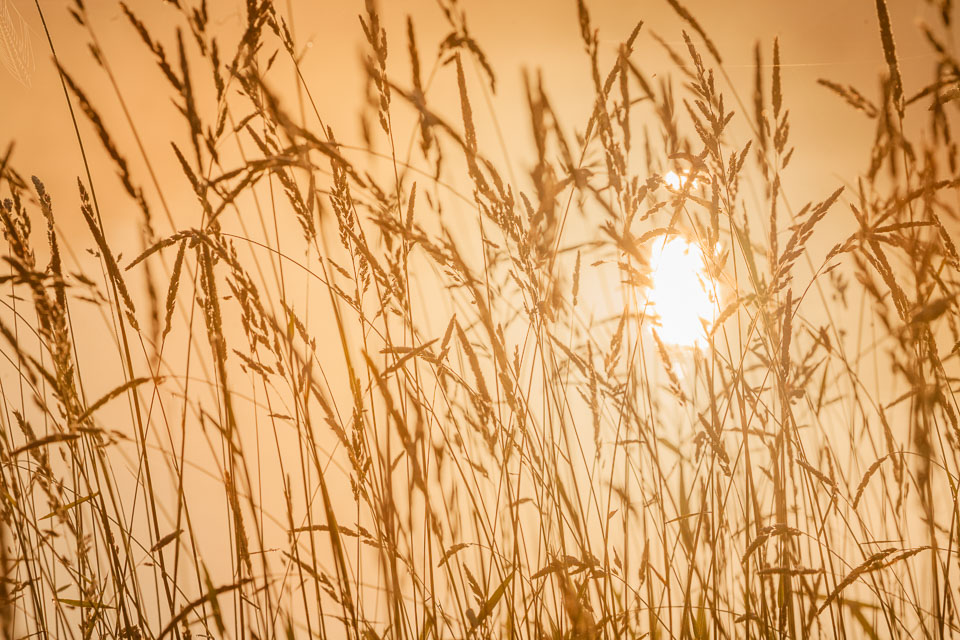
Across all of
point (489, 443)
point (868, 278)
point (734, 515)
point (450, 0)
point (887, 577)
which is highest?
point (450, 0)

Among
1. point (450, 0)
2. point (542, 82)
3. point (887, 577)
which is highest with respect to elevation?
point (450, 0)

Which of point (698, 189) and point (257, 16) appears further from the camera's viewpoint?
point (698, 189)

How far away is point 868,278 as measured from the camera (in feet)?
3.93

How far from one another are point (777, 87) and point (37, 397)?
5.07ft

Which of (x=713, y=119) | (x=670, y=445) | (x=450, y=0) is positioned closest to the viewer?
(x=450, y=0)

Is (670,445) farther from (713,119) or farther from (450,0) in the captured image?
(450,0)

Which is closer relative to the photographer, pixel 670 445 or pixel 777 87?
pixel 777 87

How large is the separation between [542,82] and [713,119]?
0.33 meters

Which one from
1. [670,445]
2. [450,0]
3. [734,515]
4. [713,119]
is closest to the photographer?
[450,0]

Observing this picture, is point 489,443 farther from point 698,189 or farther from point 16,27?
point 16,27

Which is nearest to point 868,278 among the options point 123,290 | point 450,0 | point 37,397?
point 450,0

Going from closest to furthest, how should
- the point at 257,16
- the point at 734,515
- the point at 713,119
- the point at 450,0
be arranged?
the point at 257,16, the point at 450,0, the point at 713,119, the point at 734,515

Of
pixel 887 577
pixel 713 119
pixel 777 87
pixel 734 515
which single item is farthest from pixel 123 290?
pixel 887 577

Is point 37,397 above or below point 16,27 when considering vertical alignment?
below
